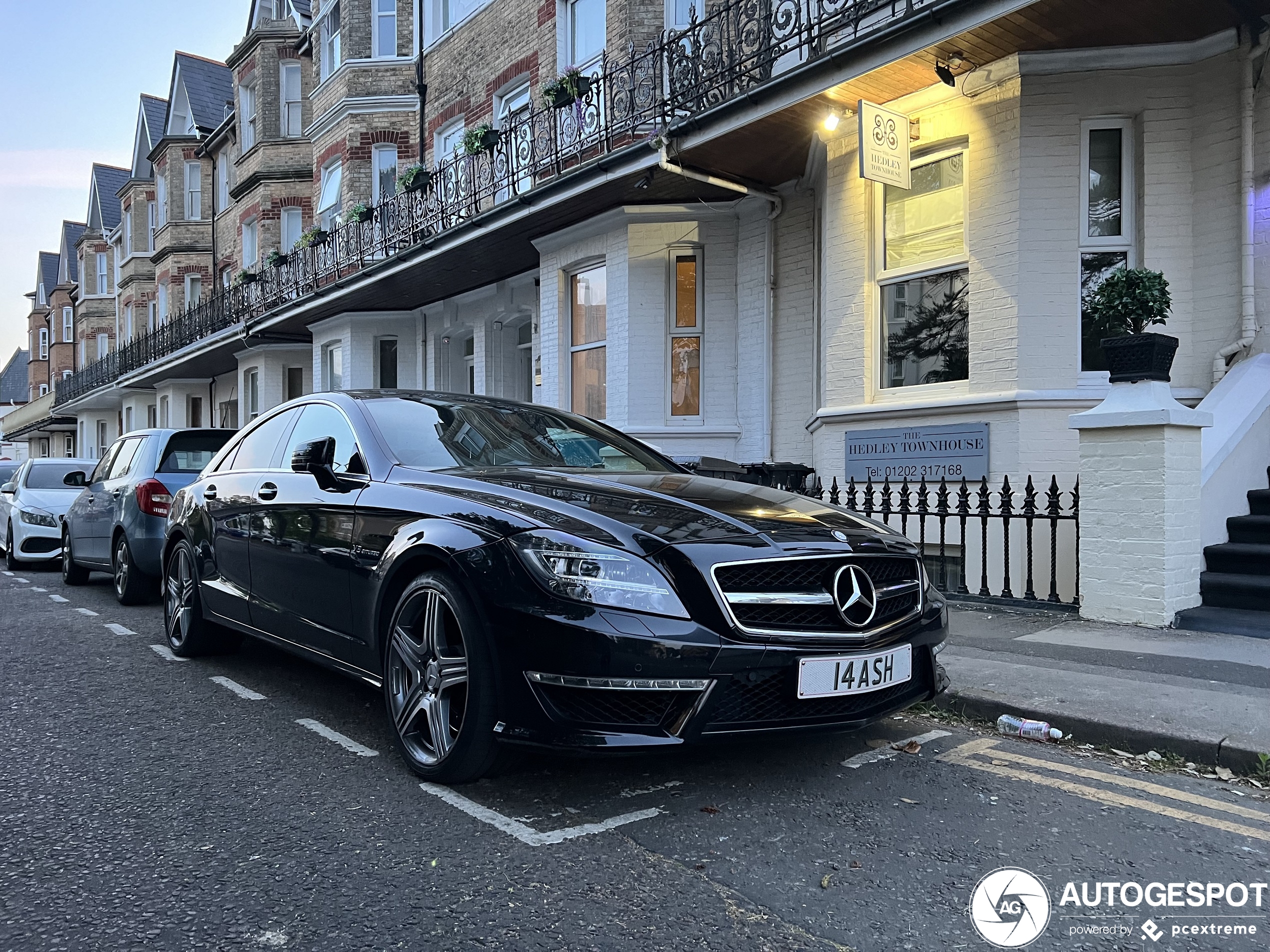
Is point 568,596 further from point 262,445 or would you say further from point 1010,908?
point 262,445

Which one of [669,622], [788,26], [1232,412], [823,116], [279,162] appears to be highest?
[279,162]

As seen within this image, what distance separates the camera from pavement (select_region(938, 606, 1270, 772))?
4.11 metres

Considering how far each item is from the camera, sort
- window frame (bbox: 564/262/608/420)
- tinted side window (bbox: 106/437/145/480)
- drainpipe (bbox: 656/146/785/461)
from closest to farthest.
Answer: tinted side window (bbox: 106/437/145/480) < drainpipe (bbox: 656/146/785/461) < window frame (bbox: 564/262/608/420)

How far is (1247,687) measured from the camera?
4.86 metres

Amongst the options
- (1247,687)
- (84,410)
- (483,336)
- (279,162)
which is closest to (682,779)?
(1247,687)

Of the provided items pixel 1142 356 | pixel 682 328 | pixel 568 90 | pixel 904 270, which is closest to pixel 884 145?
pixel 904 270

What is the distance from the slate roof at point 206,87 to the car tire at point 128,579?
27.7m

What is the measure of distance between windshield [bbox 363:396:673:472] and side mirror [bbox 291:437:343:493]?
283 millimetres

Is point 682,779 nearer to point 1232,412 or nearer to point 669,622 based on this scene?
point 669,622

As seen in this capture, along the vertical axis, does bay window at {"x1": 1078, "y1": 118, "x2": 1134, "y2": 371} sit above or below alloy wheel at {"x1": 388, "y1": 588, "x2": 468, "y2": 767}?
above

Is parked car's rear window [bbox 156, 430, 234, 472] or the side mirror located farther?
parked car's rear window [bbox 156, 430, 234, 472]

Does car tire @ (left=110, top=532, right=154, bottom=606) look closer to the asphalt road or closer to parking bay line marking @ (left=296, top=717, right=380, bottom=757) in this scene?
the asphalt road

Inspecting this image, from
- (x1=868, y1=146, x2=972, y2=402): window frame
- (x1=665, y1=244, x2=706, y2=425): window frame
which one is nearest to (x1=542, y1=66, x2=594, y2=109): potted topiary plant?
(x1=665, y1=244, x2=706, y2=425): window frame

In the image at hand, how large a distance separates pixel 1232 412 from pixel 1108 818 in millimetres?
5095
